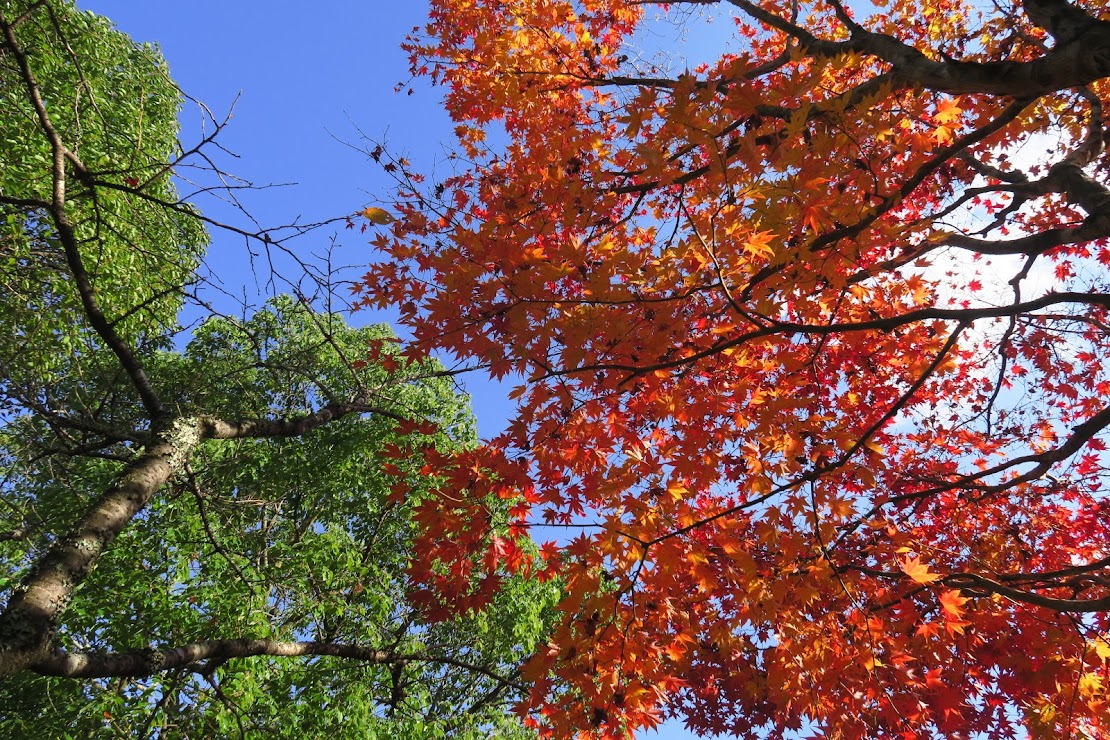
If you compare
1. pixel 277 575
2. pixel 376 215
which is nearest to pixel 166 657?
pixel 376 215

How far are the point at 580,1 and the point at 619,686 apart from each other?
709 centimetres

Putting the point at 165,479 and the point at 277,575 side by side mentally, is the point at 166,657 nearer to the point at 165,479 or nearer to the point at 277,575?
the point at 165,479

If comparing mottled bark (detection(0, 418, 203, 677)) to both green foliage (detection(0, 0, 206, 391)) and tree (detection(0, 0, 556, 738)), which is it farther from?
green foliage (detection(0, 0, 206, 391))

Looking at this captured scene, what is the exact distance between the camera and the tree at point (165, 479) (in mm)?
2709

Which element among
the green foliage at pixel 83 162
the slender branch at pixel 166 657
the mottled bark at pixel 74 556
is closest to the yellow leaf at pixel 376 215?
the mottled bark at pixel 74 556

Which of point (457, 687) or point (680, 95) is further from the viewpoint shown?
point (457, 687)

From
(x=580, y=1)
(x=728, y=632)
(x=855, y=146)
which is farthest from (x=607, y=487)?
(x=580, y=1)

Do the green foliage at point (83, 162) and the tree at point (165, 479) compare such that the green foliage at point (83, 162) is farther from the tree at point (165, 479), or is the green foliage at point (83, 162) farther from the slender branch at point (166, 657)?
the slender branch at point (166, 657)

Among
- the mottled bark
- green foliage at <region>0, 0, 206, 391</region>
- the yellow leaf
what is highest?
green foliage at <region>0, 0, 206, 391</region>

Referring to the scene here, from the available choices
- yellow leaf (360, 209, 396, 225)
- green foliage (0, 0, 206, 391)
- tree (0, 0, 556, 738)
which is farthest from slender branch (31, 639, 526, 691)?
green foliage (0, 0, 206, 391)

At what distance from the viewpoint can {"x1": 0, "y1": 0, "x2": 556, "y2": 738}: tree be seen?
2.71 metres

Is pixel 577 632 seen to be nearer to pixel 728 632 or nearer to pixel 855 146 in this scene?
pixel 728 632

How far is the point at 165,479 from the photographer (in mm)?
2732

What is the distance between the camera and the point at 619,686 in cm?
329
